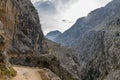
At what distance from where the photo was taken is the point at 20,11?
105 m

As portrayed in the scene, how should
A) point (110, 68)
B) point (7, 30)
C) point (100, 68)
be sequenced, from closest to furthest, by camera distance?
1. point (7, 30)
2. point (110, 68)
3. point (100, 68)

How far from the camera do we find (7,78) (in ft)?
117

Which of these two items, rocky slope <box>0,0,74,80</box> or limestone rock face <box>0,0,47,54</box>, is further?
limestone rock face <box>0,0,47,54</box>

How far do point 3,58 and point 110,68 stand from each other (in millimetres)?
127655

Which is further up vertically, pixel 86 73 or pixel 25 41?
pixel 25 41

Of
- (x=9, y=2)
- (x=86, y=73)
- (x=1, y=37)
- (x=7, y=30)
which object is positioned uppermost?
(x=9, y=2)

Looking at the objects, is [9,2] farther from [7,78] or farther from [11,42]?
[7,78]

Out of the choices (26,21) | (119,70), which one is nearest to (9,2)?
(26,21)

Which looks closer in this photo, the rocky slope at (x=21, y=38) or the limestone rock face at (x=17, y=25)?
the rocky slope at (x=21, y=38)

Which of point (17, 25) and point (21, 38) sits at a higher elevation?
point (17, 25)

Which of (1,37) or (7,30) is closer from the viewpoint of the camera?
(1,37)

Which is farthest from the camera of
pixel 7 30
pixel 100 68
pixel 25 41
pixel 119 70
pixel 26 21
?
pixel 100 68

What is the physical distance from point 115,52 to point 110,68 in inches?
335

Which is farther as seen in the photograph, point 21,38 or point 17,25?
point 17,25
